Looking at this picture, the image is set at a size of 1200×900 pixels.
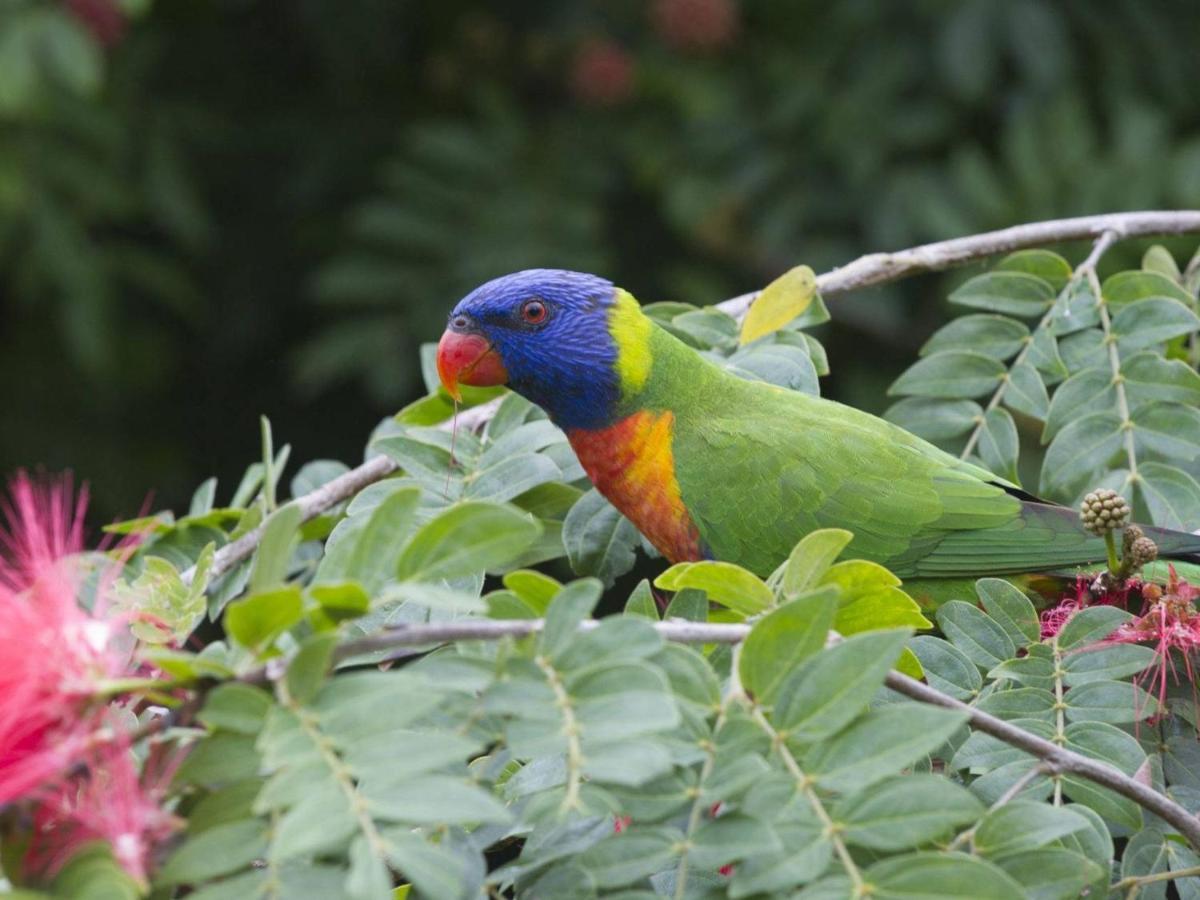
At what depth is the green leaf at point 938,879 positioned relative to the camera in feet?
2.65

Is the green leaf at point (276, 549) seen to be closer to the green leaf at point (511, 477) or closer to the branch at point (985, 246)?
the green leaf at point (511, 477)

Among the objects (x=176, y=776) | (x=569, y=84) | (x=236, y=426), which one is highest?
(x=569, y=84)

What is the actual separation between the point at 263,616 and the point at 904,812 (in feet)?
1.43

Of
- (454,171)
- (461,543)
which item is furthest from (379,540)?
(454,171)

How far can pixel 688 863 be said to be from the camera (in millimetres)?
868

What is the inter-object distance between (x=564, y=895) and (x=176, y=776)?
0.88ft

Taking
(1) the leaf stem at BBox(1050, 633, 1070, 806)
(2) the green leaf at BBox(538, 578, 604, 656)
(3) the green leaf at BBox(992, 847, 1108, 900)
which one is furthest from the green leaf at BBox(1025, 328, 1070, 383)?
(2) the green leaf at BBox(538, 578, 604, 656)

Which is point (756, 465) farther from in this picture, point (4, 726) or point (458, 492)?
point (4, 726)

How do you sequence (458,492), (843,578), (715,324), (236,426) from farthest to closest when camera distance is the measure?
(236,426) → (715,324) → (458,492) → (843,578)

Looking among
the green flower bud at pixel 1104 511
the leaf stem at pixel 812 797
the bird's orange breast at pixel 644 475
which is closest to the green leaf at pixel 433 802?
the leaf stem at pixel 812 797

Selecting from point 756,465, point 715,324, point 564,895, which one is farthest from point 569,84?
point 564,895

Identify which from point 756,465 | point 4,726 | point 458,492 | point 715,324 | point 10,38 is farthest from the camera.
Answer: point 10,38

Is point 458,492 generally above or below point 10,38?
below

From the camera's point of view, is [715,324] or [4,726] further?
[715,324]
